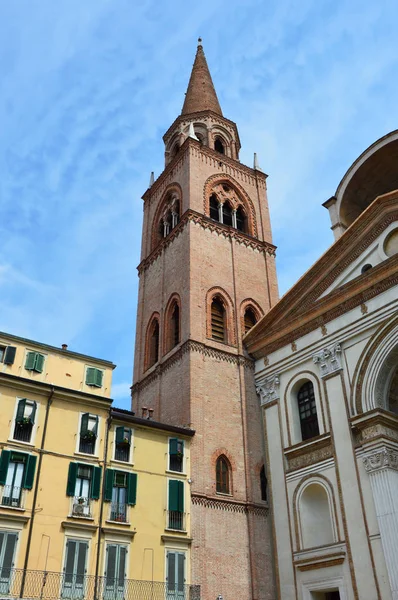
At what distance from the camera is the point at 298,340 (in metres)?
24.5

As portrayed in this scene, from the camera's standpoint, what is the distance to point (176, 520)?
804 inches

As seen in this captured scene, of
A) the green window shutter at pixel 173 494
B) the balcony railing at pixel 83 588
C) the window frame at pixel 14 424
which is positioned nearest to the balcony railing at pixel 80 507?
the balcony railing at pixel 83 588

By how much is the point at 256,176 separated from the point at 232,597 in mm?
22607

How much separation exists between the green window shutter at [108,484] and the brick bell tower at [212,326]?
3.25m

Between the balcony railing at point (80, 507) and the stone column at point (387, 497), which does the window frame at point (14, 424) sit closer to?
the balcony railing at point (80, 507)

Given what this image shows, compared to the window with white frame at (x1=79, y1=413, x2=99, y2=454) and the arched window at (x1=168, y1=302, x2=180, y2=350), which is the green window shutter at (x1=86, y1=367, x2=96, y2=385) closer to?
the window with white frame at (x1=79, y1=413, x2=99, y2=454)

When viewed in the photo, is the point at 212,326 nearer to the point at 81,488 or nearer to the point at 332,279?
the point at 332,279

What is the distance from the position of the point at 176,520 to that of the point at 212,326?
358 inches

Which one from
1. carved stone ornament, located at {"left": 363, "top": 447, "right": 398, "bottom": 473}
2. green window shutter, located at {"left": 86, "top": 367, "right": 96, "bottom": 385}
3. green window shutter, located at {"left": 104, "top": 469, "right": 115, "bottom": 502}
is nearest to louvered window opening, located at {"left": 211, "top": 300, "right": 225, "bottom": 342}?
green window shutter, located at {"left": 86, "top": 367, "right": 96, "bottom": 385}

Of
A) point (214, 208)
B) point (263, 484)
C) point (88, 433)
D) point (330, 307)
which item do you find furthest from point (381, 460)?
point (214, 208)

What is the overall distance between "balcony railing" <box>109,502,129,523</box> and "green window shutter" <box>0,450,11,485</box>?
3667mm

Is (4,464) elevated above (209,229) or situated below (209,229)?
below

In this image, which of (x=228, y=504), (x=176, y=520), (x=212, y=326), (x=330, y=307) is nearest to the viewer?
(x=176, y=520)

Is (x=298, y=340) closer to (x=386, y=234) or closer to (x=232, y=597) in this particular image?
(x=386, y=234)
